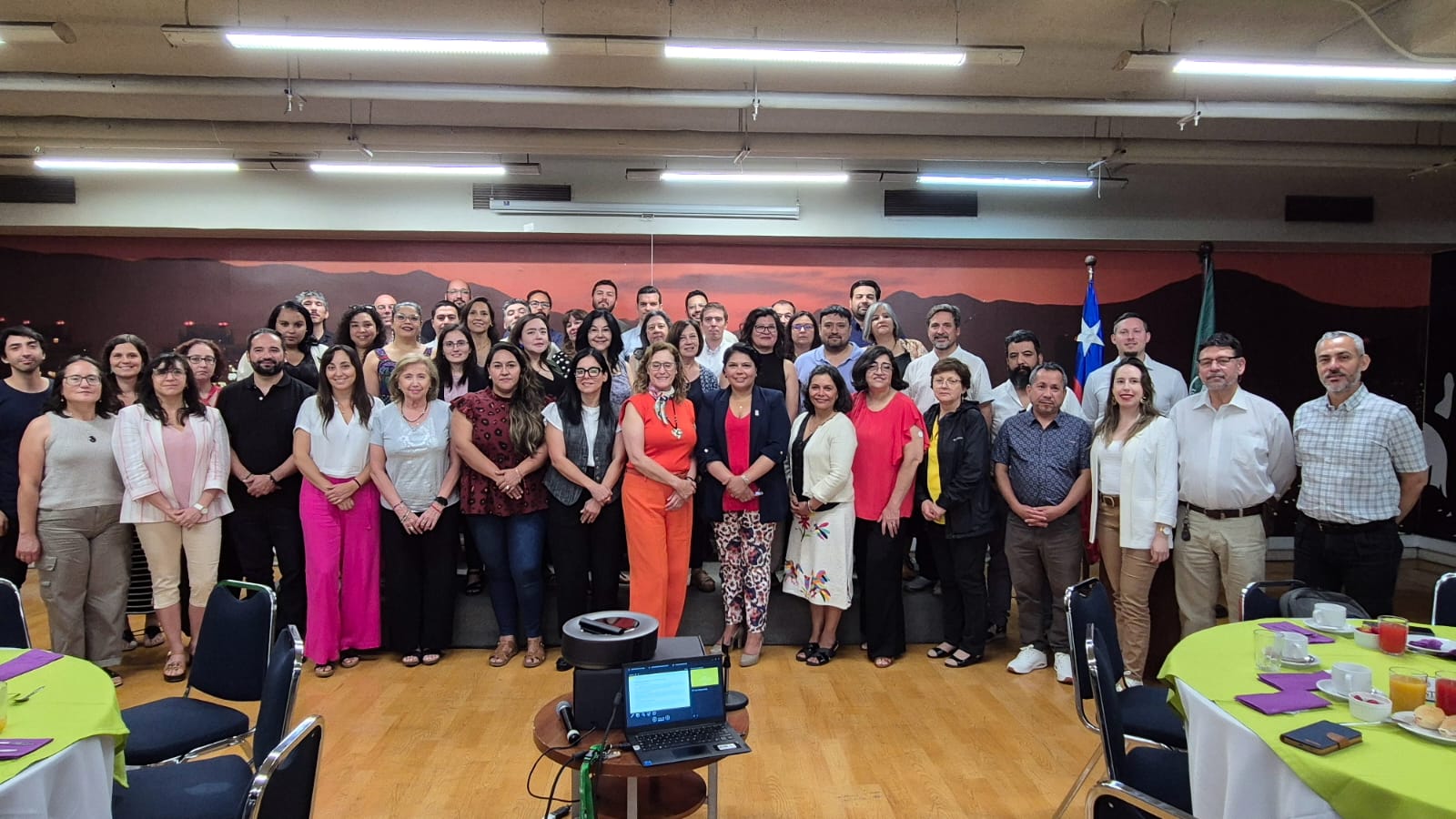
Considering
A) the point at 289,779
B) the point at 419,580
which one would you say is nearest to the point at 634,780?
the point at 289,779

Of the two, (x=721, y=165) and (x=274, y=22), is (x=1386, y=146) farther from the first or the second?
(x=274, y=22)

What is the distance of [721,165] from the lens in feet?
27.7

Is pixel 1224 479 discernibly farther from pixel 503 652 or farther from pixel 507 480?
pixel 503 652

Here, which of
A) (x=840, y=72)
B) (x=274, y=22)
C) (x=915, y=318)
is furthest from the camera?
(x=915, y=318)

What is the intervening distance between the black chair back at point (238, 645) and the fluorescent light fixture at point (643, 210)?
6004mm

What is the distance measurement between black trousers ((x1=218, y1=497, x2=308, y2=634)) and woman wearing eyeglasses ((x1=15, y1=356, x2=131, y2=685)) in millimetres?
574

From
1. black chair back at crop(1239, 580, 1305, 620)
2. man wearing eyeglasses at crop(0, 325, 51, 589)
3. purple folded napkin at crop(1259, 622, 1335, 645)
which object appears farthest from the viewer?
man wearing eyeglasses at crop(0, 325, 51, 589)

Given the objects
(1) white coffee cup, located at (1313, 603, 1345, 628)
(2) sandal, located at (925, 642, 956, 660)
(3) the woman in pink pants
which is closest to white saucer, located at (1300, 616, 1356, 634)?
(1) white coffee cup, located at (1313, 603, 1345, 628)

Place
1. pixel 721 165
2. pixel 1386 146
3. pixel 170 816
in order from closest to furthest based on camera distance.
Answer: pixel 170 816 < pixel 1386 146 < pixel 721 165

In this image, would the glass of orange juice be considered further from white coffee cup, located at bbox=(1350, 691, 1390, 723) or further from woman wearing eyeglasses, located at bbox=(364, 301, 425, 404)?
woman wearing eyeglasses, located at bbox=(364, 301, 425, 404)

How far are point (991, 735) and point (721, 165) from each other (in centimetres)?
621

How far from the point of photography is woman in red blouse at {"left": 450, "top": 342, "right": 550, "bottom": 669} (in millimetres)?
4691

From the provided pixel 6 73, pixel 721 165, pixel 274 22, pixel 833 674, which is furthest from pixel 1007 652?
pixel 6 73

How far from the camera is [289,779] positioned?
2.11 metres
